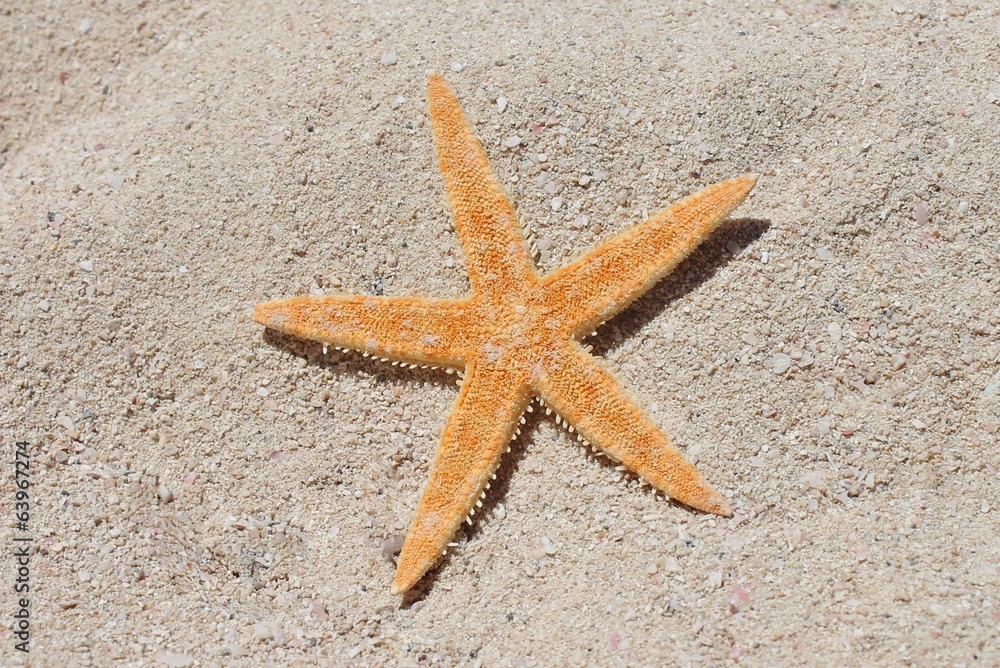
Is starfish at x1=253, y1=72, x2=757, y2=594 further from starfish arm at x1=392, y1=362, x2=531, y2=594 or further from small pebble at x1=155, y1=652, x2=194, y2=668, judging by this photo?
small pebble at x1=155, y1=652, x2=194, y2=668

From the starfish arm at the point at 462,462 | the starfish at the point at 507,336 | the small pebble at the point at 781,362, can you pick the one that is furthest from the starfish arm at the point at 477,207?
the small pebble at the point at 781,362

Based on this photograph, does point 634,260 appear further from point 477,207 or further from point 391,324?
point 391,324

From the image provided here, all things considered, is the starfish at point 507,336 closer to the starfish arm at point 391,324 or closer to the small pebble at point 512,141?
the starfish arm at point 391,324

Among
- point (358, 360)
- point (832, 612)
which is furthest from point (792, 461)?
point (358, 360)

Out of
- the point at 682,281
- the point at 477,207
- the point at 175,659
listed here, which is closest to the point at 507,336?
the point at 477,207

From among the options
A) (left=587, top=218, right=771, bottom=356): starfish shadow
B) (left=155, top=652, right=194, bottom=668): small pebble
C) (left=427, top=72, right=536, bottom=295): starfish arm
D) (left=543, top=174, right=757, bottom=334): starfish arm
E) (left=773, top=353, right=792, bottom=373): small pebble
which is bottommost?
(left=155, top=652, right=194, bottom=668): small pebble

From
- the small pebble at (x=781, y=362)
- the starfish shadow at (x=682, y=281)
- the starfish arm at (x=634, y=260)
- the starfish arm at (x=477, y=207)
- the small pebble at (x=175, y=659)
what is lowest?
the small pebble at (x=175, y=659)

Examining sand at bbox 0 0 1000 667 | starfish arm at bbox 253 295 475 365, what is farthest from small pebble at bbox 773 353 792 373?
starfish arm at bbox 253 295 475 365

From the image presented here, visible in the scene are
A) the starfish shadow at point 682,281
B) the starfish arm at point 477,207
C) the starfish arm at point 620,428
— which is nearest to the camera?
the starfish arm at point 620,428
